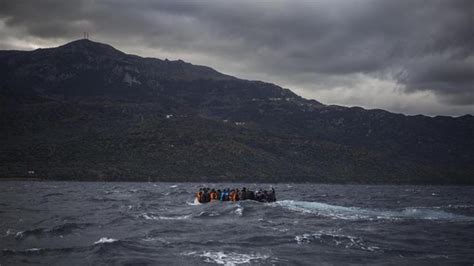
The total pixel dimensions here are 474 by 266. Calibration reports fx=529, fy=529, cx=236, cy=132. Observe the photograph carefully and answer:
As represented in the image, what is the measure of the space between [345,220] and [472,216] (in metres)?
13.5

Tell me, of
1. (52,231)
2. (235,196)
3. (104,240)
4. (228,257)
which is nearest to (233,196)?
(235,196)

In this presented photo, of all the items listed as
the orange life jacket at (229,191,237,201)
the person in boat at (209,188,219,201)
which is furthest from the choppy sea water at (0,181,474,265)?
the person in boat at (209,188,219,201)

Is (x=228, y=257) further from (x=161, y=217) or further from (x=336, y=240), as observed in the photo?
(x=161, y=217)

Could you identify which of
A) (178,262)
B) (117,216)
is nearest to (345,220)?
(117,216)

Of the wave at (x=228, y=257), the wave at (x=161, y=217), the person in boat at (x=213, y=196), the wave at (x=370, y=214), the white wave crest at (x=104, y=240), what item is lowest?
the wave at (x=228, y=257)

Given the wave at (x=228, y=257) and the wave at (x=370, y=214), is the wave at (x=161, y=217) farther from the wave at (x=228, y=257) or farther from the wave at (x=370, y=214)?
the wave at (x=228, y=257)

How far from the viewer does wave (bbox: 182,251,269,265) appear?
24.8m

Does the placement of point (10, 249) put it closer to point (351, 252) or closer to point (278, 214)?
point (351, 252)

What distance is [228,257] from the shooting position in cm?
2580

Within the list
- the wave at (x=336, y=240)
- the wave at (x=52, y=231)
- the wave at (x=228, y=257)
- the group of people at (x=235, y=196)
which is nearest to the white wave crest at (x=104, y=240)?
the wave at (x=52, y=231)

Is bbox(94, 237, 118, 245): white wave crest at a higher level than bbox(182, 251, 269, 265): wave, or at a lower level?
higher

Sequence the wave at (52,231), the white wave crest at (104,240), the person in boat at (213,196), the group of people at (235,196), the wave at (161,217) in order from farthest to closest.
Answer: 1. the person in boat at (213,196)
2. the group of people at (235,196)
3. the wave at (161,217)
4. the wave at (52,231)
5. the white wave crest at (104,240)

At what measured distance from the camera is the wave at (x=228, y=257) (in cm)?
2477

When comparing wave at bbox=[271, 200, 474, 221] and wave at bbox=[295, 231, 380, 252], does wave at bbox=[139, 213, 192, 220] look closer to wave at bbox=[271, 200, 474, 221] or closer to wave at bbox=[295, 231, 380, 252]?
wave at bbox=[271, 200, 474, 221]
